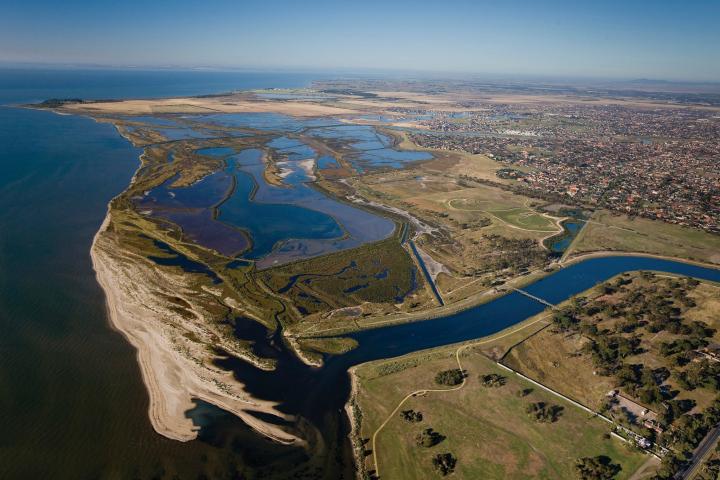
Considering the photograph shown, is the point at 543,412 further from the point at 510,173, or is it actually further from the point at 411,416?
the point at 510,173

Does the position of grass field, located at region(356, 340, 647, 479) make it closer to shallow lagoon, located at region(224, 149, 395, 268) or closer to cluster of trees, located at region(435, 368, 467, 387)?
cluster of trees, located at region(435, 368, 467, 387)

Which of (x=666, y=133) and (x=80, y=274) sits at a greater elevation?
(x=666, y=133)

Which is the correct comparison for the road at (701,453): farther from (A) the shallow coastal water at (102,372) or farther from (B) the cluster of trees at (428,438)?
(A) the shallow coastal water at (102,372)

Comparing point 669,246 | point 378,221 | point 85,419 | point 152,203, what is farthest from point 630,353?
point 152,203

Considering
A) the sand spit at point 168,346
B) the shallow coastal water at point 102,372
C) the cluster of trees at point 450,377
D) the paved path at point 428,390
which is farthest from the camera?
the cluster of trees at point 450,377

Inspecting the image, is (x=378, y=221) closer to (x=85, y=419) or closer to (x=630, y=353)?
(x=630, y=353)

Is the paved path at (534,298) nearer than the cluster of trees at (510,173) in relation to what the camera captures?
Yes

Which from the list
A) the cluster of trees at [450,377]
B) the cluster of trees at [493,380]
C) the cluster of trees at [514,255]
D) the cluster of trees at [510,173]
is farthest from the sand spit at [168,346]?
the cluster of trees at [510,173]
